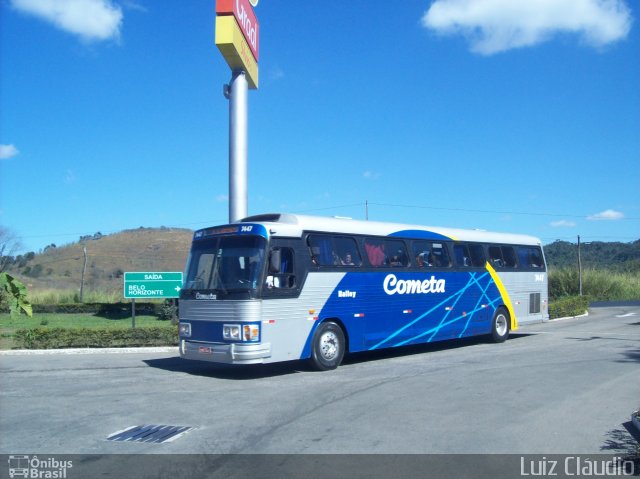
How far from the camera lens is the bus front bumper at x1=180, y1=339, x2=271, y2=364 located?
450 inches

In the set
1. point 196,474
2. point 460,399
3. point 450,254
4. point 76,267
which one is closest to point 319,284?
point 460,399

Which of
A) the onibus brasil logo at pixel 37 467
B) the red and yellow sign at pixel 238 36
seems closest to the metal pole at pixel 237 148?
the red and yellow sign at pixel 238 36

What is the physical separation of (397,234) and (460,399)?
20.9 ft

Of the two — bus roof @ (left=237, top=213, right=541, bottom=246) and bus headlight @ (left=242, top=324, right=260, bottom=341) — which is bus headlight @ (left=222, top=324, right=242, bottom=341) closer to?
bus headlight @ (left=242, top=324, right=260, bottom=341)

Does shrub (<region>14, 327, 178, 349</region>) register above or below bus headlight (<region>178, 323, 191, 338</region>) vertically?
below

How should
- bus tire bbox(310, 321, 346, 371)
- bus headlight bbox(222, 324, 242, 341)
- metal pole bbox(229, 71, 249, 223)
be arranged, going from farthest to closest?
metal pole bbox(229, 71, 249, 223)
bus tire bbox(310, 321, 346, 371)
bus headlight bbox(222, 324, 242, 341)

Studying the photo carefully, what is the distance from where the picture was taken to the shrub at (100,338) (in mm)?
17766

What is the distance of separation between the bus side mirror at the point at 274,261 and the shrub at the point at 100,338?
700cm

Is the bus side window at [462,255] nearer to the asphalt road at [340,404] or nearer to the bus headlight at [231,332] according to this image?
the asphalt road at [340,404]

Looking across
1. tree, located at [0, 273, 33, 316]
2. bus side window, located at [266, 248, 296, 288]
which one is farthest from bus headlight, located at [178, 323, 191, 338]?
tree, located at [0, 273, 33, 316]

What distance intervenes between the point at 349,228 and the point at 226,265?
3.20 metres

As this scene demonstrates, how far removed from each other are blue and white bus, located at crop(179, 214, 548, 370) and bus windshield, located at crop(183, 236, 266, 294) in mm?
21

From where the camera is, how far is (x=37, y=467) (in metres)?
6.33

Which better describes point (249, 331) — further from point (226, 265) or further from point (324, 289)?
point (324, 289)
